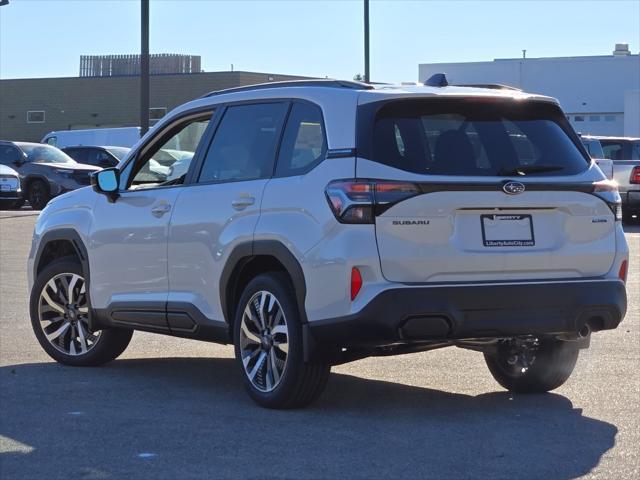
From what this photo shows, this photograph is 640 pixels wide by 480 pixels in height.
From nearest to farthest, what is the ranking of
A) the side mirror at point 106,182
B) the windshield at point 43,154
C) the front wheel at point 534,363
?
the front wheel at point 534,363
the side mirror at point 106,182
the windshield at point 43,154

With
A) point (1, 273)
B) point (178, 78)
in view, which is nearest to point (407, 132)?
point (1, 273)

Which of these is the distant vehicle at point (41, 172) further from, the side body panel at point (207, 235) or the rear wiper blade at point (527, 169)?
the rear wiper blade at point (527, 169)

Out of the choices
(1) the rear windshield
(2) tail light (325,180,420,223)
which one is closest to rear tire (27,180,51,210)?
(1) the rear windshield

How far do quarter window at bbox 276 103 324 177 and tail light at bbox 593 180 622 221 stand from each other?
5.21 feet

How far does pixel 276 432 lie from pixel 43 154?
91.1 feet

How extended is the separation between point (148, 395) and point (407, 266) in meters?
2.11

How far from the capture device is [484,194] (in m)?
7.50

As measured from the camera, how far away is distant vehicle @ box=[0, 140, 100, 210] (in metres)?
32.4

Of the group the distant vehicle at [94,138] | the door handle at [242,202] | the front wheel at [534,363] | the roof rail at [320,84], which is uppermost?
the distant vehicle at [94,138]

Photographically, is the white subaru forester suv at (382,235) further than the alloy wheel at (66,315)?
No

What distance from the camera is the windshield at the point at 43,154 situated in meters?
33.8

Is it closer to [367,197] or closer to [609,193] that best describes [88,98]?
[609,193]

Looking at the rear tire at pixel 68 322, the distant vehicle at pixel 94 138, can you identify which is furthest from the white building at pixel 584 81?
the rear tire at pixel 68 322

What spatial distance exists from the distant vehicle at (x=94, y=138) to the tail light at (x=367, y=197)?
3641 cm
